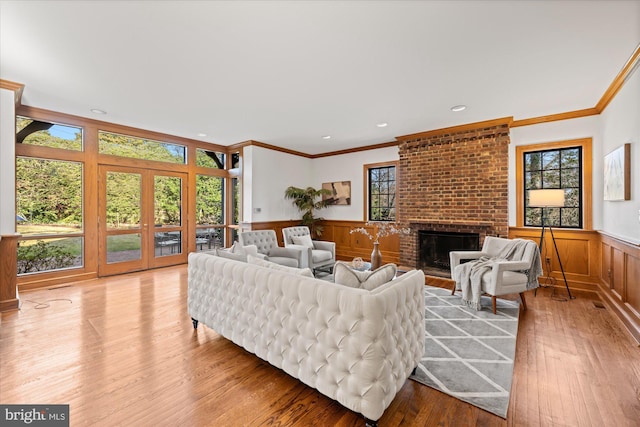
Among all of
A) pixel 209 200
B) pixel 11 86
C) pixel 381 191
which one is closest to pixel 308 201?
pixel 381 191

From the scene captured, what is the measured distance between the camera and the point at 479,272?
3471 millimetres

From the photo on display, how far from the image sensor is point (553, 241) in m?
4.26

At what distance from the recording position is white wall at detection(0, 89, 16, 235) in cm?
334

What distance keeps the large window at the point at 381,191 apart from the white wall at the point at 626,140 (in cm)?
339

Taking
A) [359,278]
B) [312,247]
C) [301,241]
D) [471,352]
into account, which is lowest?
[471,352]

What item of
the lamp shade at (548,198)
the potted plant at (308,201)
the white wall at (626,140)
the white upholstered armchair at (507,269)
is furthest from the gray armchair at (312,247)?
the white wall at (626,140)

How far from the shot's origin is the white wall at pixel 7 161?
3.34m

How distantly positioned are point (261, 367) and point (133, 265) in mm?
4388

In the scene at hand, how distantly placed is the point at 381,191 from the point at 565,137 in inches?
131

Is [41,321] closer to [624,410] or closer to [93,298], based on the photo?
[93,298]

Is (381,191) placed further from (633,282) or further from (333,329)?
(333,329)

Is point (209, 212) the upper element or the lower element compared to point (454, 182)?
lower

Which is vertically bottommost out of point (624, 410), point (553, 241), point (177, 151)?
point (624, 410)

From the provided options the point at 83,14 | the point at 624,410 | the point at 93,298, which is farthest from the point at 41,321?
the point at 624,410
